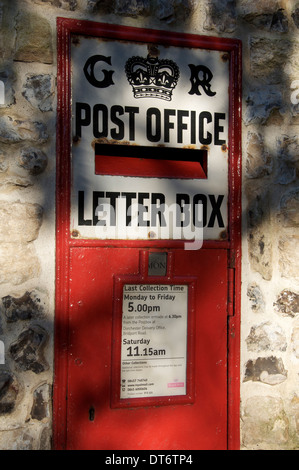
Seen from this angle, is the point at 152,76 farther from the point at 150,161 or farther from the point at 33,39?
the point at 33,39

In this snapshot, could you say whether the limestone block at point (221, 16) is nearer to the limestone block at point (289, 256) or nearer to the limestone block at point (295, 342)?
the limestone block at point (289, 256)

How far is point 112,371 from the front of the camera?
1.78 m

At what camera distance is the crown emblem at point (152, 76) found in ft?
6.01

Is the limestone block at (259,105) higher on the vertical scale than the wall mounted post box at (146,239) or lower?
higher

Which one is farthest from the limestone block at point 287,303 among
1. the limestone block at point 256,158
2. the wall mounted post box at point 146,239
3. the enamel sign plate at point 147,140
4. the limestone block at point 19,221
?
the limestone block at point 19,221

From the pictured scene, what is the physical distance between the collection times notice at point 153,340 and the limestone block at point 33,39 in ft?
2.98

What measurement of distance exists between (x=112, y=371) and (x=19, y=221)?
0.65 metres

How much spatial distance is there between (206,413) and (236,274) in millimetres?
556

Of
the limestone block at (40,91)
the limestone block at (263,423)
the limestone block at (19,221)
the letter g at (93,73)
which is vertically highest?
Result: the letter g at (93,73)

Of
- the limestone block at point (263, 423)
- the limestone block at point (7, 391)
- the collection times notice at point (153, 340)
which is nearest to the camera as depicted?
the limestone block at point (7, 391)

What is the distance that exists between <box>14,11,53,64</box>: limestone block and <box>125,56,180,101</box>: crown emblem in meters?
0.31

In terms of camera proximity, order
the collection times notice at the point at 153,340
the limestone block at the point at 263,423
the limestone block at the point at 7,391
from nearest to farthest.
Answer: the limestone block at the point at 7,391
the collection times notice at the point at 153,340
the limestone block at the point at 263,423

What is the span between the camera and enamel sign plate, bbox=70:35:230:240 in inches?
70.2

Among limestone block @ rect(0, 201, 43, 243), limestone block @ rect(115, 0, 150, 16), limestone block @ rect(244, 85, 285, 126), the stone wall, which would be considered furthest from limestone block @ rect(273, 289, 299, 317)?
limestone block @ rect(115, 0, 150, 16)
